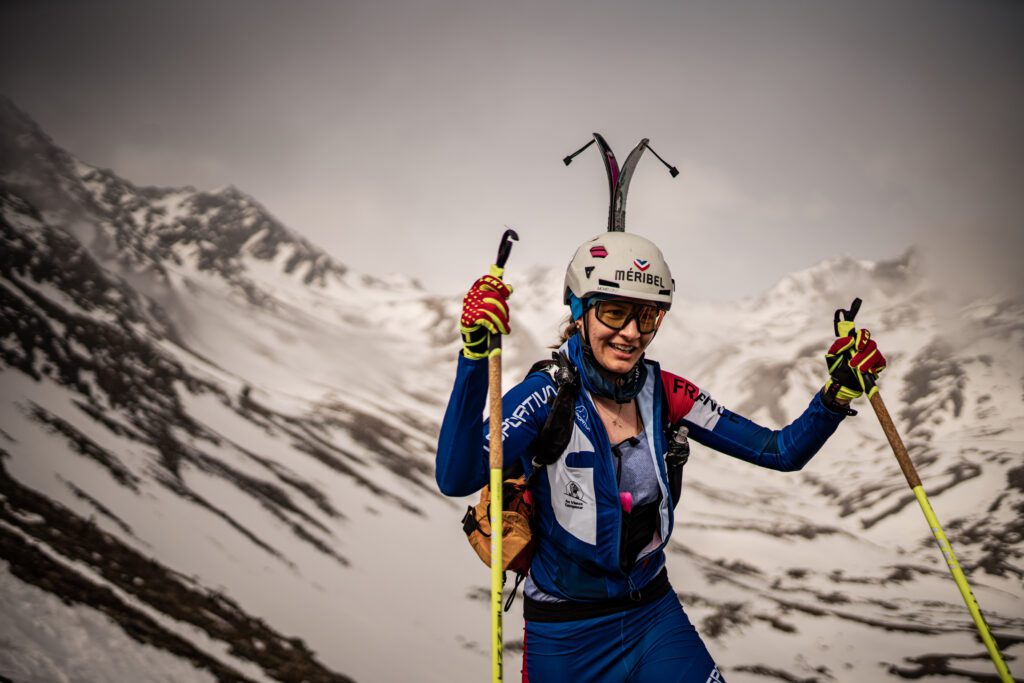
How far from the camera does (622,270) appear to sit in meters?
4.65

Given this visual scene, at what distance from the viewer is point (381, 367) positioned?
3172 inches

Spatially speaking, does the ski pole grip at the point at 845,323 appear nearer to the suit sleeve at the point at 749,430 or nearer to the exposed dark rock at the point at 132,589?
the suit sleeve at the point at 749,430

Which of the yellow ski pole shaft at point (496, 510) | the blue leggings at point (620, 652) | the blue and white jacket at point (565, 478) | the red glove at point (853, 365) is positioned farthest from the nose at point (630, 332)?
the blue leggings at point (620, 652)

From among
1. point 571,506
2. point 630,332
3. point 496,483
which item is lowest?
point 496,483

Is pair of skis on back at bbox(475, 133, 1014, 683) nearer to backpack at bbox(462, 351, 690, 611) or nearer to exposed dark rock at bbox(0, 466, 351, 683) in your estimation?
backpack at bbox(462, 351, 690, 611)

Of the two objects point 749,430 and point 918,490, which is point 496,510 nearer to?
point 749,430

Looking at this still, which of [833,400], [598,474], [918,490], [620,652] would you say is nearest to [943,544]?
[918,490]

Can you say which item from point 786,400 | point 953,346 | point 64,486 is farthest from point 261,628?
point 953,346

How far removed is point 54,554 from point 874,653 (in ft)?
79.8

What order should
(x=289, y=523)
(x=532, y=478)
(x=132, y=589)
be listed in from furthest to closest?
(x=289, y=523)
(x=132, y=589)
(x=532, y=478)

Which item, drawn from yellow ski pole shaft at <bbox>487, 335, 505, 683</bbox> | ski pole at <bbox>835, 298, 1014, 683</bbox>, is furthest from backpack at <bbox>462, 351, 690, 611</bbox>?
ski pole at <bbox>835, 298, 1014, 683</bbox>

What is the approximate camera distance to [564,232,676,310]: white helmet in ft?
15.2

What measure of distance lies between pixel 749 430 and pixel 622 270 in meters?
2.15

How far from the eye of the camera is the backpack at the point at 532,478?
431cm
